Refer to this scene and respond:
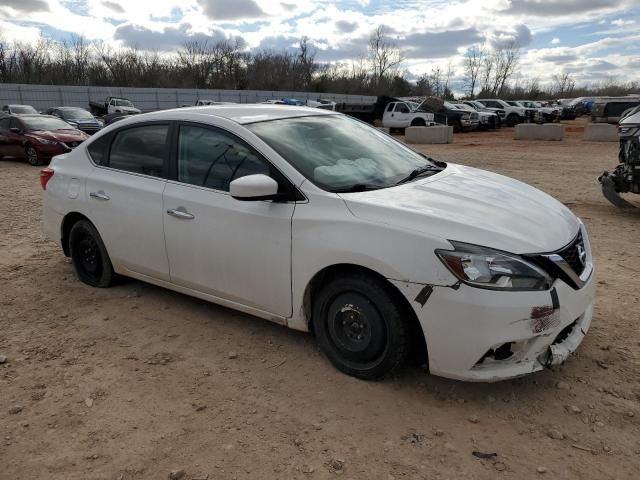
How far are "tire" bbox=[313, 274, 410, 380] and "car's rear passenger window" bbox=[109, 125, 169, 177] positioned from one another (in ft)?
5.84

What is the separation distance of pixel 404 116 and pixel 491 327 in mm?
26979

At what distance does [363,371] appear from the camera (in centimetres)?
318

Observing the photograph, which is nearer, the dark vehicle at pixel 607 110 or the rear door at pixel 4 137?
the rear door at pixel 4 137

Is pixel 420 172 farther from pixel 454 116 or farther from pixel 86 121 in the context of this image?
pixel 454 116

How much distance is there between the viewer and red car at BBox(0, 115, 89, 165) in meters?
15.0

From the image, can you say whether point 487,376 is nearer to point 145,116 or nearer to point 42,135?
point 145,116

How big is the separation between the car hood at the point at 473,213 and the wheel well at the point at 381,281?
316mm

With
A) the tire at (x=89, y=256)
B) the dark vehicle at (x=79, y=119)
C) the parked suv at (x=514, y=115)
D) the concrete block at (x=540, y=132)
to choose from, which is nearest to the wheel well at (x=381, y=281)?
the tire at (x=89, y=256)

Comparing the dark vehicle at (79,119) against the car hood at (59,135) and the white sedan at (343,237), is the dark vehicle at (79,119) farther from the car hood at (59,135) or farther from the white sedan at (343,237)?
the white sedan at (343,237)

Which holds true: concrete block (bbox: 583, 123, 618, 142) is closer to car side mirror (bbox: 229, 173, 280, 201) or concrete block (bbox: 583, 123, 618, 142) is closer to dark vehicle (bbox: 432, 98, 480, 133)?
dark vehicle (bbox: 432, 98, 480, 133)

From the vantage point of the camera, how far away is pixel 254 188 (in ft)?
10.4

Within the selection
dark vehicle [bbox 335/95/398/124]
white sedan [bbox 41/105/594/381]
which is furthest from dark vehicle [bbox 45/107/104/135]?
white sedan [bbox 41/105/594/381]

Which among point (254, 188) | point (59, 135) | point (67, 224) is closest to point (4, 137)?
point (59, 135)

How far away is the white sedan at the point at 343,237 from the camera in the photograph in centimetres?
277
